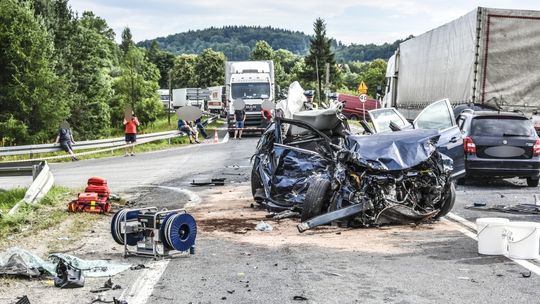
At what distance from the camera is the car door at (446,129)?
12844 mm

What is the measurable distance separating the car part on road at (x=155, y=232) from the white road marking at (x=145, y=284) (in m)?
0.21

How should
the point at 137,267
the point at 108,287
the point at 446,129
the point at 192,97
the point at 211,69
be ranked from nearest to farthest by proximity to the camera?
the point at 108,287, the point at 137,267, the point at 446,129, the point at 192,97, the point at 211,69

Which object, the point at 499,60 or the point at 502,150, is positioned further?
the point at 499,60

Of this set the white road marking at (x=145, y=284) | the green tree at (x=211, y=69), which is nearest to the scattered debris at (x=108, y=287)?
the white road marking at (x=145, y=284)

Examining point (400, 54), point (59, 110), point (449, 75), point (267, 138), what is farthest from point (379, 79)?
point (267, 138)

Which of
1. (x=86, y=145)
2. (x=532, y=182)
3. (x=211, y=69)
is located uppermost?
(x=211, y=69)

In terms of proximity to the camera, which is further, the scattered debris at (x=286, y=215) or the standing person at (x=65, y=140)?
the standing person at (x=65, y=140)

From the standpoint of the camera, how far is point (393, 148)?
9820 mm

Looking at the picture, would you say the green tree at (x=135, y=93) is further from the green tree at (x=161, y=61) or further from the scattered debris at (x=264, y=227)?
the green tree at (x=161, y=61)

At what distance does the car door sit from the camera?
1284 cm

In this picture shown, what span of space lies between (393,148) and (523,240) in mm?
2722

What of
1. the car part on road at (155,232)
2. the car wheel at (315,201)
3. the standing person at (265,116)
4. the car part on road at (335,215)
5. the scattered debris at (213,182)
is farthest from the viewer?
the standing person at (265,116)

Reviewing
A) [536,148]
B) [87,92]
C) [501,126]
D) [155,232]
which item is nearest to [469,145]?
[501,126]

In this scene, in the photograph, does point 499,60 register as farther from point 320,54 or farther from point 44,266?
point 320,54
